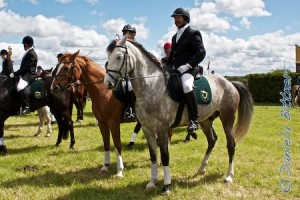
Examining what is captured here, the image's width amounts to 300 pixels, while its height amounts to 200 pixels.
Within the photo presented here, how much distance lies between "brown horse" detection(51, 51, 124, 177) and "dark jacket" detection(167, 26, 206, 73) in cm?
159

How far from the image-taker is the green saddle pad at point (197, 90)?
17.7 ft

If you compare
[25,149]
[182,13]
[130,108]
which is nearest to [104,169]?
[130,108]

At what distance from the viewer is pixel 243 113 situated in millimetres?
6805

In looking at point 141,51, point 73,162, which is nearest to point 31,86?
point 73,162

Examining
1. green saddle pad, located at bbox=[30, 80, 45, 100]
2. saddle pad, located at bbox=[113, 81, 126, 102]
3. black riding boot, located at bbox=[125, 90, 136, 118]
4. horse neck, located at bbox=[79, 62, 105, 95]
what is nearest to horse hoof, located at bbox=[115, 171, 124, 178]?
black riding boot, located at bbox=[125, 90, 136, 118]

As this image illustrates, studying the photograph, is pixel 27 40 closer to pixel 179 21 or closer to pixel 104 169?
pixel 104 169

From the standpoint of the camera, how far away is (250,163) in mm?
7500

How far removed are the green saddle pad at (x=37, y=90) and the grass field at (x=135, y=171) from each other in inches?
59.1

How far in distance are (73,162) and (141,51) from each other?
361cm

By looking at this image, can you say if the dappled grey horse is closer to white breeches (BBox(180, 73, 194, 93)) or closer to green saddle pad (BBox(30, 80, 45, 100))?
white breeches (BBox(180, 73, 194, 93))

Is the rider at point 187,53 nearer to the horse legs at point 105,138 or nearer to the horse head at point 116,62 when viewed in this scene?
the horse head at point 116,62

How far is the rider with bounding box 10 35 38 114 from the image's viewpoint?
8602 millimetres

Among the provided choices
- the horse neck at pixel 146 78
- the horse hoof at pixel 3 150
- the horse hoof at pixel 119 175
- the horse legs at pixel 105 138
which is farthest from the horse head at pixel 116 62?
the horse hoof at pixel 3 150

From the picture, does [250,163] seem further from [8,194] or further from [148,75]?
[8,194]
